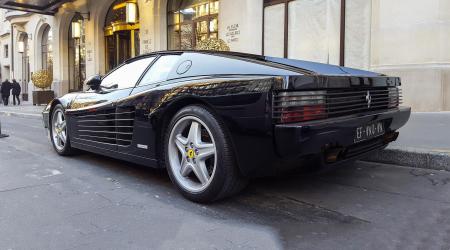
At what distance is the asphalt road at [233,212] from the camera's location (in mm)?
2818

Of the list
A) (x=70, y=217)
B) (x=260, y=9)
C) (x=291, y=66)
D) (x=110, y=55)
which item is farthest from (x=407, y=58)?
(x=110, y=55)

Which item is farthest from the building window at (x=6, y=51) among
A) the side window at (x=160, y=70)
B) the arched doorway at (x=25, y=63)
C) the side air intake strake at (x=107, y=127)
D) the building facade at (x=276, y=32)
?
the side window at (x=160, y=70)

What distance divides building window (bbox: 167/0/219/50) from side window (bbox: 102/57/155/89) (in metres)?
8.73

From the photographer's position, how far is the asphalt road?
2818 millimetres

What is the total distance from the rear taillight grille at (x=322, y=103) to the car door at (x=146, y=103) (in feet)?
4.47

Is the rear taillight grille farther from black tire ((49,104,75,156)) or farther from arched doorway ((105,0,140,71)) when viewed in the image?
arched doorway ((105,0,140,71))

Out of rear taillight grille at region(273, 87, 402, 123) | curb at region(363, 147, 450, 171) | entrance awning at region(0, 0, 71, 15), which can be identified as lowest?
curb at region(363, 147, 450, 171)

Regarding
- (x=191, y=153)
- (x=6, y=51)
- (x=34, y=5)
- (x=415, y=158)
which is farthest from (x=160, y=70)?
(x=6, y=51)

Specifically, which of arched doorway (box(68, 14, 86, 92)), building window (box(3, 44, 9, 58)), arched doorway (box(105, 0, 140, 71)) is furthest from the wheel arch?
building window (box(3, 44, 9, 58))

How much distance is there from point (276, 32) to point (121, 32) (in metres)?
9.18

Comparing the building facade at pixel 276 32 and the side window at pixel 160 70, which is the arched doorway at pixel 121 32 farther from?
the side window at pixel 160 70

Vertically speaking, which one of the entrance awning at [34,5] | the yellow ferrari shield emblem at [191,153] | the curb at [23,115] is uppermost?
the entrance awning at [34,5]

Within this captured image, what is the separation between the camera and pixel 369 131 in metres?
3.63

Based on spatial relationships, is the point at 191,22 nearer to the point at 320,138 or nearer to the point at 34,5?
the point at 34,5
